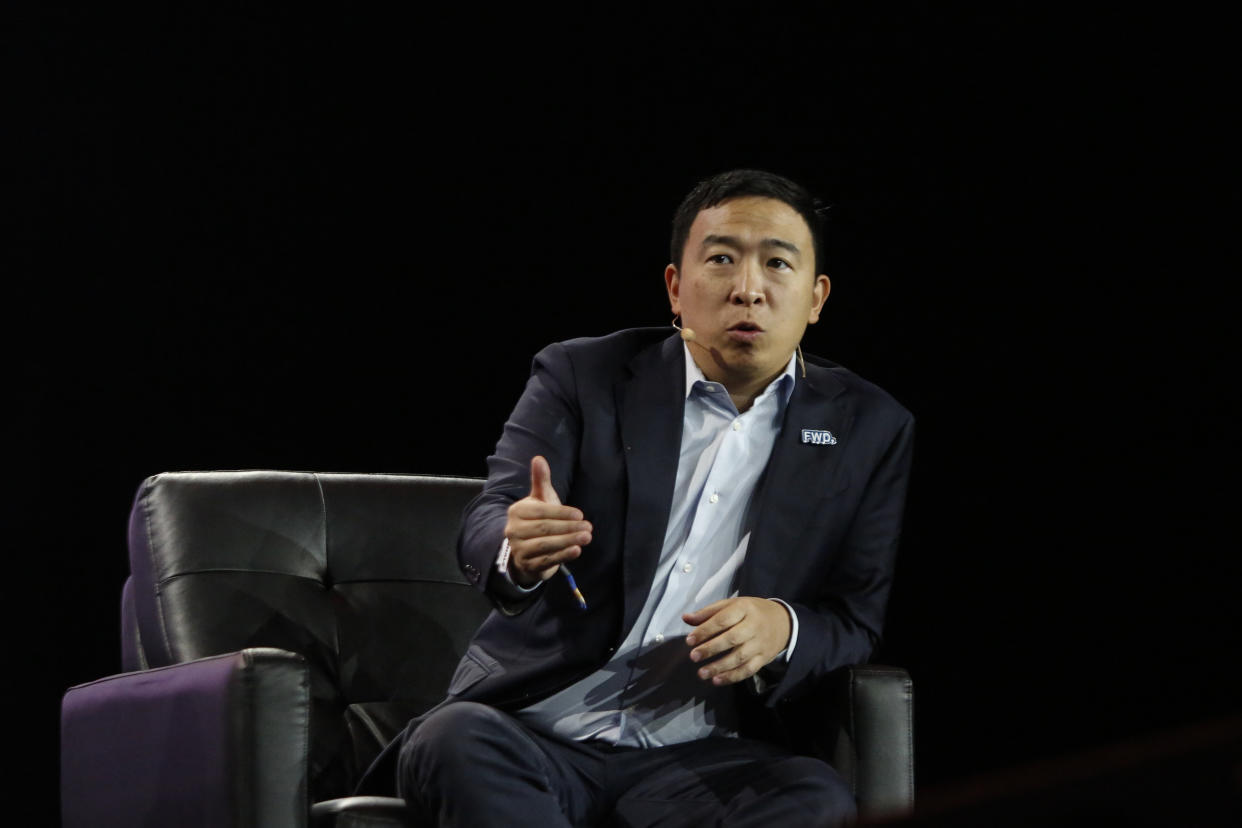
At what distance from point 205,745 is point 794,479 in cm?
93

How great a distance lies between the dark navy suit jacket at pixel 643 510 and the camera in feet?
6.57

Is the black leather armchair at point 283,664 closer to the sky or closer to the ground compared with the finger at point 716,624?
closer to the ground

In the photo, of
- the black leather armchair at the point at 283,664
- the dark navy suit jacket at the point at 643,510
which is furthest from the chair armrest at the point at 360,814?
the dark navy suit jacket at the point at 643,510

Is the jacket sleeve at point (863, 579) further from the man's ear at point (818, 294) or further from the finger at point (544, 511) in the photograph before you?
the finger at point (544, 511)

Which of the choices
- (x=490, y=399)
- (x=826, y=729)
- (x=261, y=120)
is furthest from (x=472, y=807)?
(x=261, y=120)

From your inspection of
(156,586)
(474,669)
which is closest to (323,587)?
(156,586)

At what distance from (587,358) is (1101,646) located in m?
1.69

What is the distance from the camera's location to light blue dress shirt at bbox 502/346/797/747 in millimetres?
2023

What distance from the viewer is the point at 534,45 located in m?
3.44

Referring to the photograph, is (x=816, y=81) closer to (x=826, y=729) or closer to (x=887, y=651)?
(x=887, y=651)

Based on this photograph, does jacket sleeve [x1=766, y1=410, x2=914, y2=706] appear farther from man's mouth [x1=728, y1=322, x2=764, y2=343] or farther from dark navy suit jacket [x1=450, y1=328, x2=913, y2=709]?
man's mouth [x1=728, y1=322, x2=764, y2=343]

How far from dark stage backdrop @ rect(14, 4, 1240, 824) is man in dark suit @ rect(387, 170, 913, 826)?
1.14 m

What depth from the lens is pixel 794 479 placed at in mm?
2125

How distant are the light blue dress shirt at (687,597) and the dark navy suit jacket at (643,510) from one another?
36 mm
